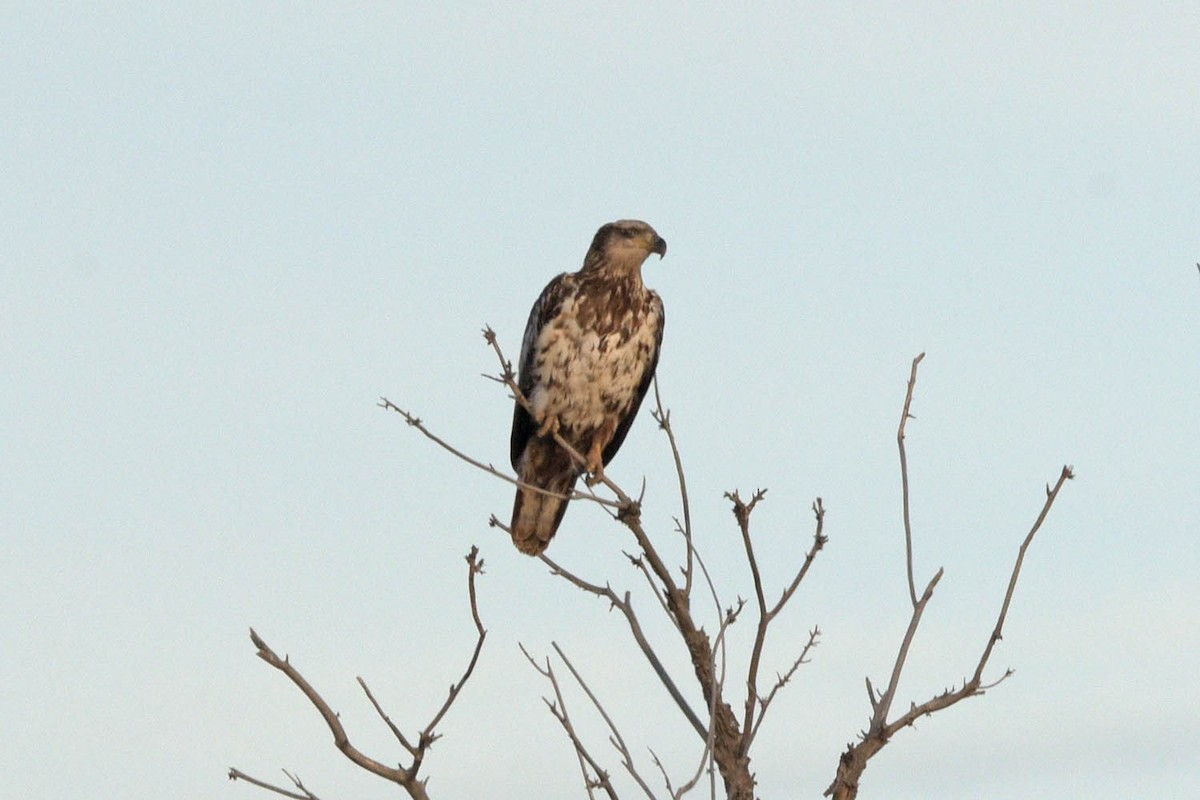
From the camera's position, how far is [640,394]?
28.5 ft

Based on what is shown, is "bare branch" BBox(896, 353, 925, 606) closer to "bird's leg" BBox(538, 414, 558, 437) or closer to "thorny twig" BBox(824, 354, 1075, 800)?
"thorny twig" BBox(824, 354, 1075, 800)

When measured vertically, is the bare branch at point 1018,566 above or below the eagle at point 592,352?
below

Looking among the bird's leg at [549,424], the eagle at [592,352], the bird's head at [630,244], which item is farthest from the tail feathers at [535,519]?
the bird's head at [630,244]

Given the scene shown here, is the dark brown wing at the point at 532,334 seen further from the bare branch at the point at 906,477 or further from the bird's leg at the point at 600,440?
the bare branch at the point at 906,477

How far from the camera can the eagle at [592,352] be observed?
27.2ft

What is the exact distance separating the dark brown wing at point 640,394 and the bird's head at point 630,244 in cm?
23

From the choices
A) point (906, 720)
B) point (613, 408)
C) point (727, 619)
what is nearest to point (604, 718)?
point (727, 619)

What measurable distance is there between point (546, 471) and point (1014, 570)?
4.78 m

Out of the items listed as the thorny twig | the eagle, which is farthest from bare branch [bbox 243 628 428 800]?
the eagle

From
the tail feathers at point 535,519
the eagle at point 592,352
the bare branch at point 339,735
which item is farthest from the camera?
the tail feathers at point 535,519

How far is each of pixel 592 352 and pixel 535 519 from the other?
1.07 meters

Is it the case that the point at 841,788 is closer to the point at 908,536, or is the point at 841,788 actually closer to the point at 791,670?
the point at 791,670

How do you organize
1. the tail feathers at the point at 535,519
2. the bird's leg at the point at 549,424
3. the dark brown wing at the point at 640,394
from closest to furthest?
the bird's leg at the point at 549,424
the dark brown wing at the point at 640,394
the tail feathers at the point at 535,519

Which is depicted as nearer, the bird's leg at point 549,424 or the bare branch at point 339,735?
the bare branch at point 339,735
